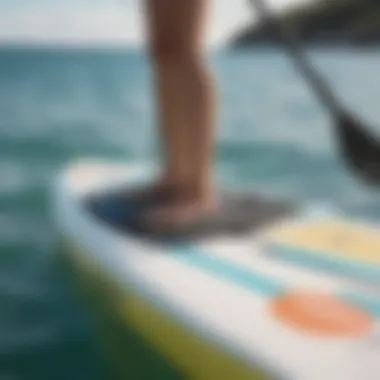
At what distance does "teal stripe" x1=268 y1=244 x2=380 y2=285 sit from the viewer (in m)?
0.80

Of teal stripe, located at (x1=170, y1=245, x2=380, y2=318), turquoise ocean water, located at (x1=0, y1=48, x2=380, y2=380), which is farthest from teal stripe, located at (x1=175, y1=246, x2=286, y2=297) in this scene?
turquoise ocean water, located at (x1=0, y1=48, x2=380, y2=380)

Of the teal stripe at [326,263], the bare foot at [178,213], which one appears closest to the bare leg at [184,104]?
the bare foot at [178,213]

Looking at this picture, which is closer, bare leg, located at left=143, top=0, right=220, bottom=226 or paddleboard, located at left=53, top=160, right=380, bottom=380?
paddleboard, located at left=53, top=160, right=380, bottom=380

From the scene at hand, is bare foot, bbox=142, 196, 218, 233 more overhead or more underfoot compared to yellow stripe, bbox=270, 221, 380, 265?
more overhead

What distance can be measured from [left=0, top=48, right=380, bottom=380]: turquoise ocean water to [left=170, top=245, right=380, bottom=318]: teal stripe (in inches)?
5.4

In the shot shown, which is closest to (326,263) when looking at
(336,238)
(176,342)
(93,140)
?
(336,238)

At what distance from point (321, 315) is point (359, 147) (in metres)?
0.18

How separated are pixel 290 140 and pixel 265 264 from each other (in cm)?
19

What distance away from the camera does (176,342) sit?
0.76m

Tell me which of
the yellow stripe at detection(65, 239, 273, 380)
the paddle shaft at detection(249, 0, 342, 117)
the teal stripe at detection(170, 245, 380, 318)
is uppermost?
the paddle shaft at detection(249, 0, 342, 117)

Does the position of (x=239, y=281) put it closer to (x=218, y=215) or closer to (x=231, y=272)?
(x=231, y=272)

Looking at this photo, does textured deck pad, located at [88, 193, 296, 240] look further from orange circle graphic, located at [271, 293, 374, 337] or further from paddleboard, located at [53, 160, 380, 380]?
orange circle graphic, located at [271, 293, 374, 337]

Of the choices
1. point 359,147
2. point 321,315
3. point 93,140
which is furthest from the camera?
point 93,140

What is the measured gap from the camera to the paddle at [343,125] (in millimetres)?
816
